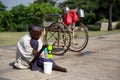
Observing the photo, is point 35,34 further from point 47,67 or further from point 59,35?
point 59,35

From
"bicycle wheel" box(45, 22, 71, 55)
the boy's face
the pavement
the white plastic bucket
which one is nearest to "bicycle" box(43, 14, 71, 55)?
"bicycle wheel" box(45, 22, 71, 55)

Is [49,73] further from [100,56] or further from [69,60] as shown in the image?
[100,56]

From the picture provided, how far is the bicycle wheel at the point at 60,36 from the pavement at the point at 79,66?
227 millimetres

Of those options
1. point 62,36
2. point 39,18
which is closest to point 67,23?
point 62,36

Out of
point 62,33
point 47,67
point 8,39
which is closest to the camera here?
point 47,67

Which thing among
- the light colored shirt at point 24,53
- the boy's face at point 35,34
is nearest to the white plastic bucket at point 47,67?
the light colored shirt at point 24,53

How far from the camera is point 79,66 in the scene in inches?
300

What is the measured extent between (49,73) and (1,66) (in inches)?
54.7

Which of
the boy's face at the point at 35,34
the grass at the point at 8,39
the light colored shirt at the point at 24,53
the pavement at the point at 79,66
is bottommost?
the pavement at the point at 79,66

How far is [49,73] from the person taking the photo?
675 cm

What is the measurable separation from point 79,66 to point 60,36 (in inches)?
82.0

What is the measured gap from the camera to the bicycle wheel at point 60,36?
9070mm

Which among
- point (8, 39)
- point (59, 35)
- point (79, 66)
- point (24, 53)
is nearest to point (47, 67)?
point (24, 53)

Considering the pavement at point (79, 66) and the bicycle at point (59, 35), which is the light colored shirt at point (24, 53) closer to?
the pavement at point (79, 66)
